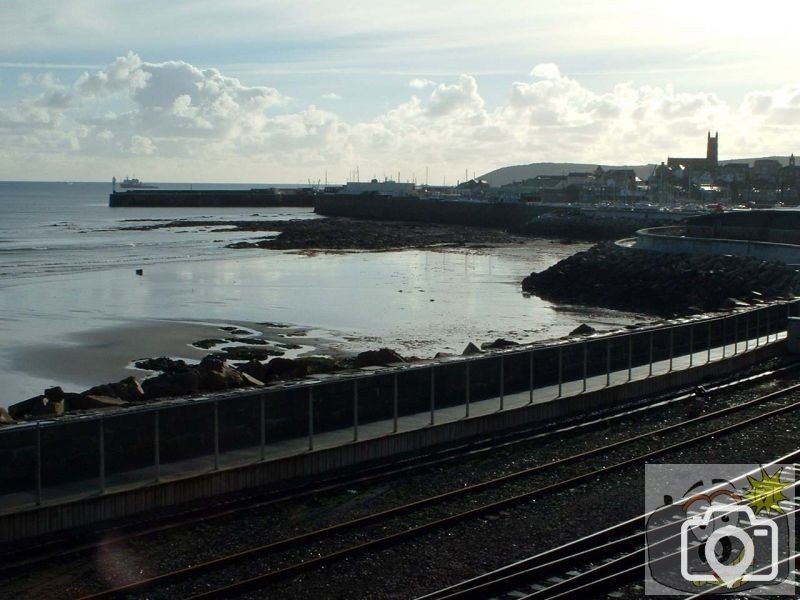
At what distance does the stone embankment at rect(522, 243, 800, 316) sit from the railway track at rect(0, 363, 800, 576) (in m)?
19.5

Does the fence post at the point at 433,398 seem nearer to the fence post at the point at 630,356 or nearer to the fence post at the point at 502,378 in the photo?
the fence post at the point at 502,378

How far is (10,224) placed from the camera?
122812mm

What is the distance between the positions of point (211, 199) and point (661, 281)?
465 ft

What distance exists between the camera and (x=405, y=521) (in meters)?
12.3

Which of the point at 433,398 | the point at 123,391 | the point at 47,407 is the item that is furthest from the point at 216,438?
the point at 123,391

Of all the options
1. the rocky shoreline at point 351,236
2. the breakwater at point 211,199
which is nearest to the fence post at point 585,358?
the rocky shoreline at point 351,236

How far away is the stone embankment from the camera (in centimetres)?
4084

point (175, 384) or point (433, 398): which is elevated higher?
point (433, 398)

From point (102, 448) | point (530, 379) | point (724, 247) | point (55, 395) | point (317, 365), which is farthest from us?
point (724, 247)

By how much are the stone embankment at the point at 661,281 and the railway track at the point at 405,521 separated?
65.9 feet

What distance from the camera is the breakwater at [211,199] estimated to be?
6949 inches

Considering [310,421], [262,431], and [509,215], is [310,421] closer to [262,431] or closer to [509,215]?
[262,431]

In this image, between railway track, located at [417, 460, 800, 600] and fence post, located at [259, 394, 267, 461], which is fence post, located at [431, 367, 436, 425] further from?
railway track, located at [417, 460, 800, 600]

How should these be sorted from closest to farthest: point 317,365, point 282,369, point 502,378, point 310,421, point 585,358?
point 310,421 → point 502,378 → point 585,358 → point 282,369 → point 317,365
